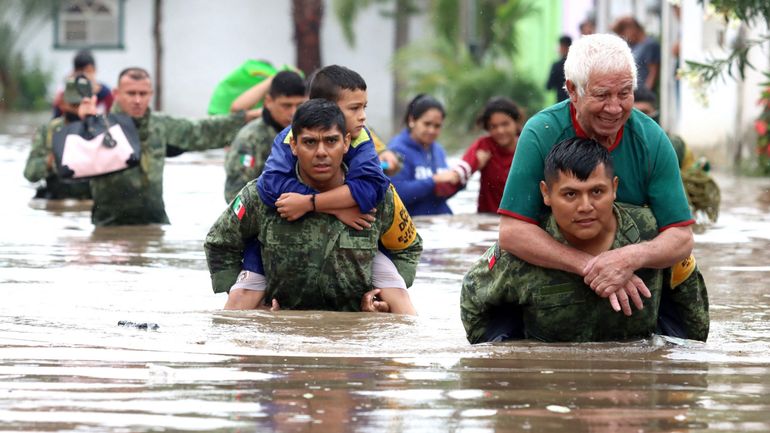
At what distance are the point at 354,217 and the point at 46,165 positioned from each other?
773 cm

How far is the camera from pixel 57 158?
38.9 ft

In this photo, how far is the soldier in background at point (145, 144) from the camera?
12297 millimetres

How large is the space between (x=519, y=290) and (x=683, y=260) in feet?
2.16

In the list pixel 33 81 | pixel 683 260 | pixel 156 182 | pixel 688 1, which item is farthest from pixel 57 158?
pixel 33 81

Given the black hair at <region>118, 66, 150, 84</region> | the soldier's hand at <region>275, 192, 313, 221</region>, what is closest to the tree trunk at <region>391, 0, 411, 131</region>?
the black hair at <region>118, 66, 150, 84</region>

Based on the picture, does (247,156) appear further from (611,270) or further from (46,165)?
(611,270)

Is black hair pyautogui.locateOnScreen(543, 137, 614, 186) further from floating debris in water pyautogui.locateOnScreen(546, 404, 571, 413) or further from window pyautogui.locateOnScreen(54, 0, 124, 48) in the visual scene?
window pyautogui.locateOnScreen(54, 0, 124, 48)

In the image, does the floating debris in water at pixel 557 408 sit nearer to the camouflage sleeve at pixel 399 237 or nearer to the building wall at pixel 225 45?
the camouflage sleeve at pixel 399 237

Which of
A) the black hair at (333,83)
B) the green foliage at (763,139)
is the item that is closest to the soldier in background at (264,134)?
the black hair at (333,83)

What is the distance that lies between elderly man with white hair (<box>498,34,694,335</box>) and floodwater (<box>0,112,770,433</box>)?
0.37 m

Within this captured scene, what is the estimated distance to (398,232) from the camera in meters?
7.72

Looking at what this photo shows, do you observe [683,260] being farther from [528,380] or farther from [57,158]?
[57,158]

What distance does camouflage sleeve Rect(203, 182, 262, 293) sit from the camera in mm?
7453

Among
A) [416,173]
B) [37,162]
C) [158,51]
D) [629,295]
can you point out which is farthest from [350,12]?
[629,295]
